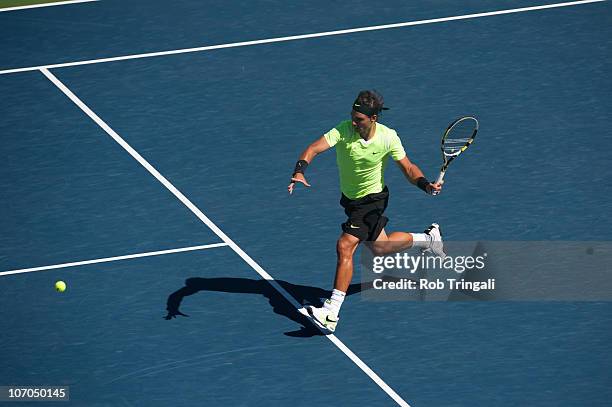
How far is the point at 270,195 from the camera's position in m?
17.6

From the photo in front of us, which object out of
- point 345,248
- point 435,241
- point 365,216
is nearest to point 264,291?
point 345,248

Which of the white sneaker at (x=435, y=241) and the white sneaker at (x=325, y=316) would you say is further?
the white sneaker at (x=435, y=241)

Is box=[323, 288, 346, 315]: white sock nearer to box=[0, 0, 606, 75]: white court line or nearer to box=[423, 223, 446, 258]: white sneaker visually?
box=[423, 223, 446, 258]: white sneaker

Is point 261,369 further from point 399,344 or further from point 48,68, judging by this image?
point 48,68

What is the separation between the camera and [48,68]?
21.6 meters

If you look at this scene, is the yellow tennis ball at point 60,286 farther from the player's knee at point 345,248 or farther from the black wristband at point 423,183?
the black wristband at point 423,183

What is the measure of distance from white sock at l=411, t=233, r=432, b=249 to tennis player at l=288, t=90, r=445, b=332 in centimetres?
65

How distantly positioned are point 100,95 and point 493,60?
6008 mm

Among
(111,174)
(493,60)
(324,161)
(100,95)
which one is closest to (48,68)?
(100,95)

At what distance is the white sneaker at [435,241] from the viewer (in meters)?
15.6

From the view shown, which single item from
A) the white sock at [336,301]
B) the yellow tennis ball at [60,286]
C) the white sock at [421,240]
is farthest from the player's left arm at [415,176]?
the yellow tennis ball at [60,286]

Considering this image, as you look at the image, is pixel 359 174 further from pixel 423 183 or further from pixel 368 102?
pixel 368 102

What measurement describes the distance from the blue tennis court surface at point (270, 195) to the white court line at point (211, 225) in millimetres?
51

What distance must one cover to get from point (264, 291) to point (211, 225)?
5.89 feet
